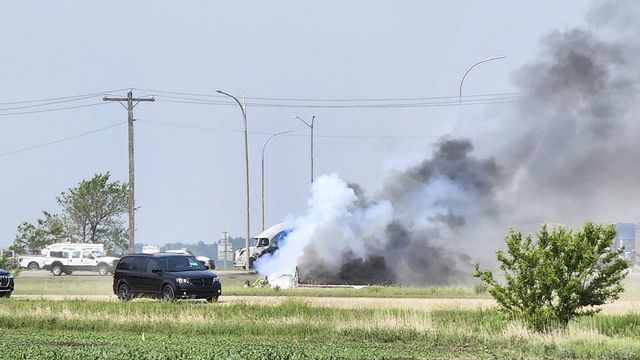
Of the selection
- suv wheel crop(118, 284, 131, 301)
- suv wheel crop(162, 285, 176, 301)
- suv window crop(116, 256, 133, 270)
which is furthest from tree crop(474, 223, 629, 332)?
suv window crop(116, 256, 133, 270)

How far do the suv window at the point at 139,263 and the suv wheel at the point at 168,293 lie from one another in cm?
178

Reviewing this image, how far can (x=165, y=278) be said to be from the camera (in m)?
43.3

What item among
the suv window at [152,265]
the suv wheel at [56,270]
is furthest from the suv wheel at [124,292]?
the suv wheel at [56,270]

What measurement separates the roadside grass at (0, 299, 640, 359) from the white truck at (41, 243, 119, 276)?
1661 inches

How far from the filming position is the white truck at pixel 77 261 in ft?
266

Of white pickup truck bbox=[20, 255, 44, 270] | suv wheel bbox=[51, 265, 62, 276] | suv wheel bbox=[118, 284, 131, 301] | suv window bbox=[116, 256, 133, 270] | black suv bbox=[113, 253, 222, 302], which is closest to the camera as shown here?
black suv bbox=[113, 253, 222, 302]

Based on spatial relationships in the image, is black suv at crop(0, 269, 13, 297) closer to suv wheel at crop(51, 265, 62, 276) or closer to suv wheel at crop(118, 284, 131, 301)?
suv wheel at crop(118, 284, 131, 301)

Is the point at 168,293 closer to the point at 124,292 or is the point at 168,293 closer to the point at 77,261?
the point at 124,292

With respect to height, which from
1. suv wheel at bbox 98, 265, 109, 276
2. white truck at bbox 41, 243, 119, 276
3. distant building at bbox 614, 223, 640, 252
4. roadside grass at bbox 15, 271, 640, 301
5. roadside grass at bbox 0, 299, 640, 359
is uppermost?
distant building at bbox 614, 223, 640, 252

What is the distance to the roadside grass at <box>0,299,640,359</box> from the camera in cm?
2503

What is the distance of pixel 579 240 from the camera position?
2927 cm

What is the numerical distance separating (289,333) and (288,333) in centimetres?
3

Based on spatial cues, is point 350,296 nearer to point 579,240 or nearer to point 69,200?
point 579,240

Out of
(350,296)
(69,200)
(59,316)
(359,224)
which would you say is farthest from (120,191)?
(59,316)
